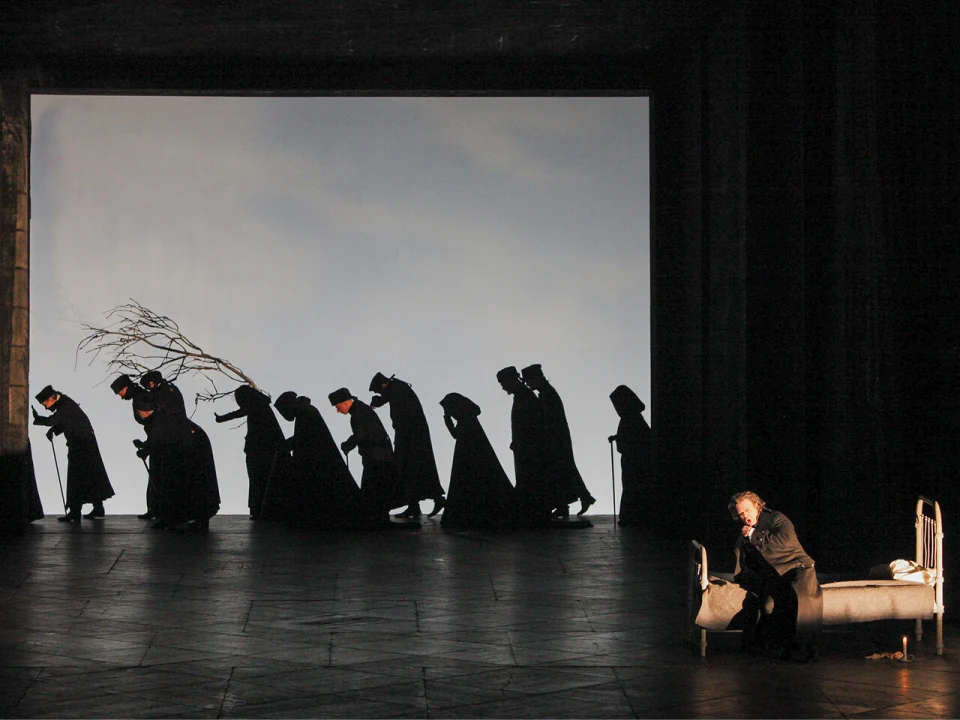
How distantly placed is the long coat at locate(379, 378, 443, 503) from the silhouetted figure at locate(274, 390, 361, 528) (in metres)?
0.88

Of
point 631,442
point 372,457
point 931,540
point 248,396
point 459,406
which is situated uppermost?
point 248,396

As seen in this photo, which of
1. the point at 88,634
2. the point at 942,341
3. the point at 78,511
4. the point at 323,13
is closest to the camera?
the point at 88,634

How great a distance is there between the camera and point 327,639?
7680 mm

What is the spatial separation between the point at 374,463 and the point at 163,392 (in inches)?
89.1

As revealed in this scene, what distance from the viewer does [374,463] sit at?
14.2 meters

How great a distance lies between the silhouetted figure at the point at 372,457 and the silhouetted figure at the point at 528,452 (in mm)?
1252

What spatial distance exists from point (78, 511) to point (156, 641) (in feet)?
24.7

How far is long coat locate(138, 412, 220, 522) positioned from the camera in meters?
13.8

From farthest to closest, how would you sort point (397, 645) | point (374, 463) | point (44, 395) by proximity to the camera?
point (44, 395)
point (374, 463)
point (397, 645)

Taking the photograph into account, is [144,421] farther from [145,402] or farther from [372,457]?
[372,457]

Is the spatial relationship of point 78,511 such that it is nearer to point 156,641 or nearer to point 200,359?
point 200,359

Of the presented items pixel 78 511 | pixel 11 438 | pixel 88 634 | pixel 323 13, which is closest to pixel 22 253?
pixel 11 438

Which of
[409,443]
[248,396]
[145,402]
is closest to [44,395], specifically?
[145,402]

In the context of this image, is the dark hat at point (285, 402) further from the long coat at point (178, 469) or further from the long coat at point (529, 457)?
the long coat at point (529, 457)
